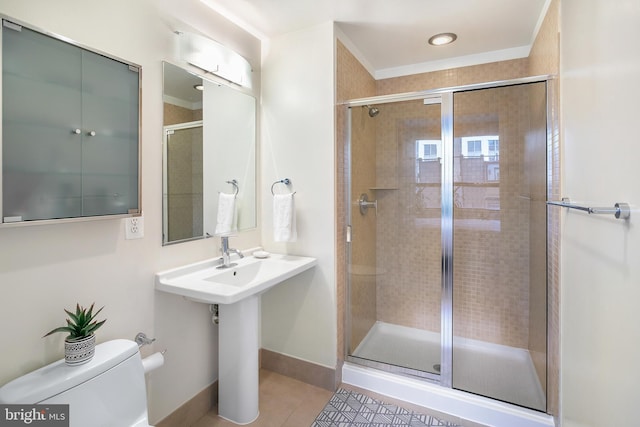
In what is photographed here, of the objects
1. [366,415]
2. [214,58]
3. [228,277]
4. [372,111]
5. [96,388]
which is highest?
[214,58]

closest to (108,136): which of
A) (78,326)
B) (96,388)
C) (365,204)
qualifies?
(78,326)

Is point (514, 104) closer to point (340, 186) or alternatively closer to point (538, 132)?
point (538, 132)

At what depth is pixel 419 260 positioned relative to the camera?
2.42 meters

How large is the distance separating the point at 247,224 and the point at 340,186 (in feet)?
2.41

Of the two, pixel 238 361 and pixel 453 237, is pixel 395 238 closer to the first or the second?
pixel 453 237

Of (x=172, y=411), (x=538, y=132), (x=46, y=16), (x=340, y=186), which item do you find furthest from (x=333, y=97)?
(x=172, y=411)

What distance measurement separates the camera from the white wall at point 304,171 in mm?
2152

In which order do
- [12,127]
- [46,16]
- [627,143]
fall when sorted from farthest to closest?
[46,16] < [12,127] < [627,143]

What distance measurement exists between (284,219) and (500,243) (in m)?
1.52

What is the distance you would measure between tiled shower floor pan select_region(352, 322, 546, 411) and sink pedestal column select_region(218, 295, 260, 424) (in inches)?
33.7

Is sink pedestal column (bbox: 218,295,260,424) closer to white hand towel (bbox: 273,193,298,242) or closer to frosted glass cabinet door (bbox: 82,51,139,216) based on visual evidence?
white hand towel (bbox: 273,193,298,242)

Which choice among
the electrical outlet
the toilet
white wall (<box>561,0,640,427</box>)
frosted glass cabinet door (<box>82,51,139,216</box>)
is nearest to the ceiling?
white wall (<box>561,0,640,427</box>)

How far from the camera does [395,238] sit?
97.3 inches

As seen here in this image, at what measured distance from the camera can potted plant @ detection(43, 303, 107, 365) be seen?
1155 mm
